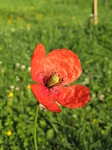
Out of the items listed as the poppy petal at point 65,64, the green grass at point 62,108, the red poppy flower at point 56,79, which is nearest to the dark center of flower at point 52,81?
the red poppy flower at point 56,79

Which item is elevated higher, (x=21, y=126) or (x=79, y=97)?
(x=79, y=97)

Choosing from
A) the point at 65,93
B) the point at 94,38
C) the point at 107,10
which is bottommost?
the point at 107,10

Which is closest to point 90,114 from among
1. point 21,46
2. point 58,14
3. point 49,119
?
point 49,119

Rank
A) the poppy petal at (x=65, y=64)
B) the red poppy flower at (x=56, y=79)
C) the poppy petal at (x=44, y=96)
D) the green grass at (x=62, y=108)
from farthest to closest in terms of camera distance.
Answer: the green grass at (x=62, y=108) < the poppy petal at (x=65, y=64) < the red poppy flower at (x=56, y=79) < the poppy petal at (x=44, y=96)

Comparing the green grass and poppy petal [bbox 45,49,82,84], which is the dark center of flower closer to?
poppy petal [bbox 45,49,82,84]

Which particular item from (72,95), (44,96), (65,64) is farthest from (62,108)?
(44,96)

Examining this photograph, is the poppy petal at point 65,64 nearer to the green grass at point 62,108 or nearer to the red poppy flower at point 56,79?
the red poppy flower at point 56,79

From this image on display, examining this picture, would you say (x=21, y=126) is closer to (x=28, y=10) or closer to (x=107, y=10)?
(x=28, y=10)

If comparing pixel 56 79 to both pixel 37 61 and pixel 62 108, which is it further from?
pixel 62 108
